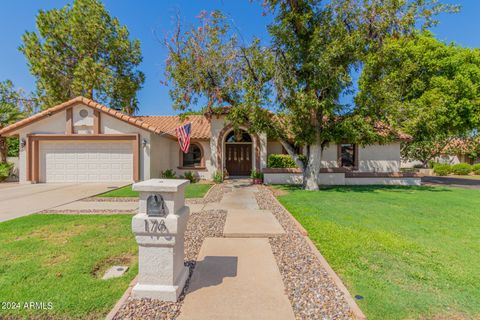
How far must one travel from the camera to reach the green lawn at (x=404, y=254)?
2973 mm

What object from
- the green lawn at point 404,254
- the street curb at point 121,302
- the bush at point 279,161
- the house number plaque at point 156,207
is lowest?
the green lawn at point 404,254

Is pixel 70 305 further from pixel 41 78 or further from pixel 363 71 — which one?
pixel 41 78

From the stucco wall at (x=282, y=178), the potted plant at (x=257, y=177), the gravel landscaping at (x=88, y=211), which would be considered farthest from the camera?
the potted plant at (x=257, y=177)

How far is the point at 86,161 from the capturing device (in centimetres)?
1417

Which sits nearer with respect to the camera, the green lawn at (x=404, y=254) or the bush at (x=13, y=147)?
the green lawn at (x=404, y=254)

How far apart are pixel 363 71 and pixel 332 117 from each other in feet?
9.50

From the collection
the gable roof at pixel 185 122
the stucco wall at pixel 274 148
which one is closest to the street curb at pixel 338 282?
the stucco wall at pixel 274 148

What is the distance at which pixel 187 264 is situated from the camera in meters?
3.93

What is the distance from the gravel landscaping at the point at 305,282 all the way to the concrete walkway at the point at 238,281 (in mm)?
136

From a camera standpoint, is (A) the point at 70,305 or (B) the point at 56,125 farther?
(B) the point at 56,125

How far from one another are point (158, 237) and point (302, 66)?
10.5 metres

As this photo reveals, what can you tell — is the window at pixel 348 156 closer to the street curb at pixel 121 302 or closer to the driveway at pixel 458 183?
the driveway at pixel 458 183

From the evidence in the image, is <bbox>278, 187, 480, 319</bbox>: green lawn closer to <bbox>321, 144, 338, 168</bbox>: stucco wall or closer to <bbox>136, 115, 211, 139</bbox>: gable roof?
<bbox>321, 144, 338, 168</bbox>: stucco wall

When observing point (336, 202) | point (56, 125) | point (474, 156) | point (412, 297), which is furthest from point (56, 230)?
point (474, 156)
